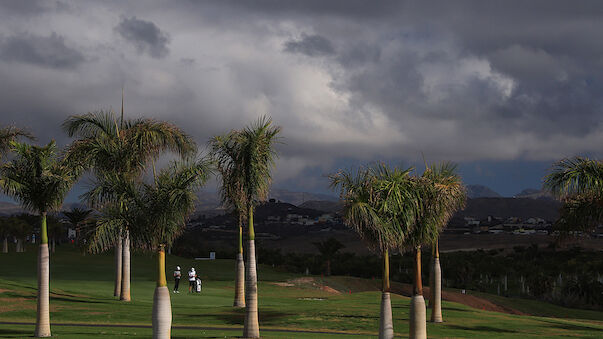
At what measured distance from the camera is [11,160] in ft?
98.1

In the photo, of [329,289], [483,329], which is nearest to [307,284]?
[329,289]

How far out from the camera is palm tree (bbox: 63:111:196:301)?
146 feet

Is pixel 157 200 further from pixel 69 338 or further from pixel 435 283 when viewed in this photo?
pixel 435 283

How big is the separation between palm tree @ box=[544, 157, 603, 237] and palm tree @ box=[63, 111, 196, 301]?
25.1 m

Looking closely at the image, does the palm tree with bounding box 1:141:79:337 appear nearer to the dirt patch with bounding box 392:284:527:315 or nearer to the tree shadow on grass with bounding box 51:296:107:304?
the tree shadow on grass with bounding box 51:296:107:304

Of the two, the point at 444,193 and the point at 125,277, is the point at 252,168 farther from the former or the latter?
the point at 125,277

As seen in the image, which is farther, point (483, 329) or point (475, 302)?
point (475, 302)

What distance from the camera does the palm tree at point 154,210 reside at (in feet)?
84.9

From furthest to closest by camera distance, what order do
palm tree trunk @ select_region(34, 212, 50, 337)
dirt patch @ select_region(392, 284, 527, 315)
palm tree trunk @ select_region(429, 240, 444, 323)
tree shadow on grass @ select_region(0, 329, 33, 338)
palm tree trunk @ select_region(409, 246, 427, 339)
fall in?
1. dirt patch @ select_region(392, 284, 527, 315)
2. palm tree trunk @ select_region(429, 240, 444, 323)
3. tree shadow on grass @ select_region(0, 329, 33, 338)
4. palm tree trunk @ select_region(34, 212, 50, 337)
5. palm tree trunk @ select_region(409, 246, 427, 339)

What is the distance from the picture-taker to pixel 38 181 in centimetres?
2917

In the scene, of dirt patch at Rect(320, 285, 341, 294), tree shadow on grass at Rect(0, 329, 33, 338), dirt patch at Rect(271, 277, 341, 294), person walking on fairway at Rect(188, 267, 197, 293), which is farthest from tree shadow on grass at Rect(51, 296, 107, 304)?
dirt patch at Rect(320, 285, 341, 294)

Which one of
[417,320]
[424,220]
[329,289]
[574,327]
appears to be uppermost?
[424,220]

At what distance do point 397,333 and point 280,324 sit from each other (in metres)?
6.24

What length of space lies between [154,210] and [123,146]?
1964 centimetres
